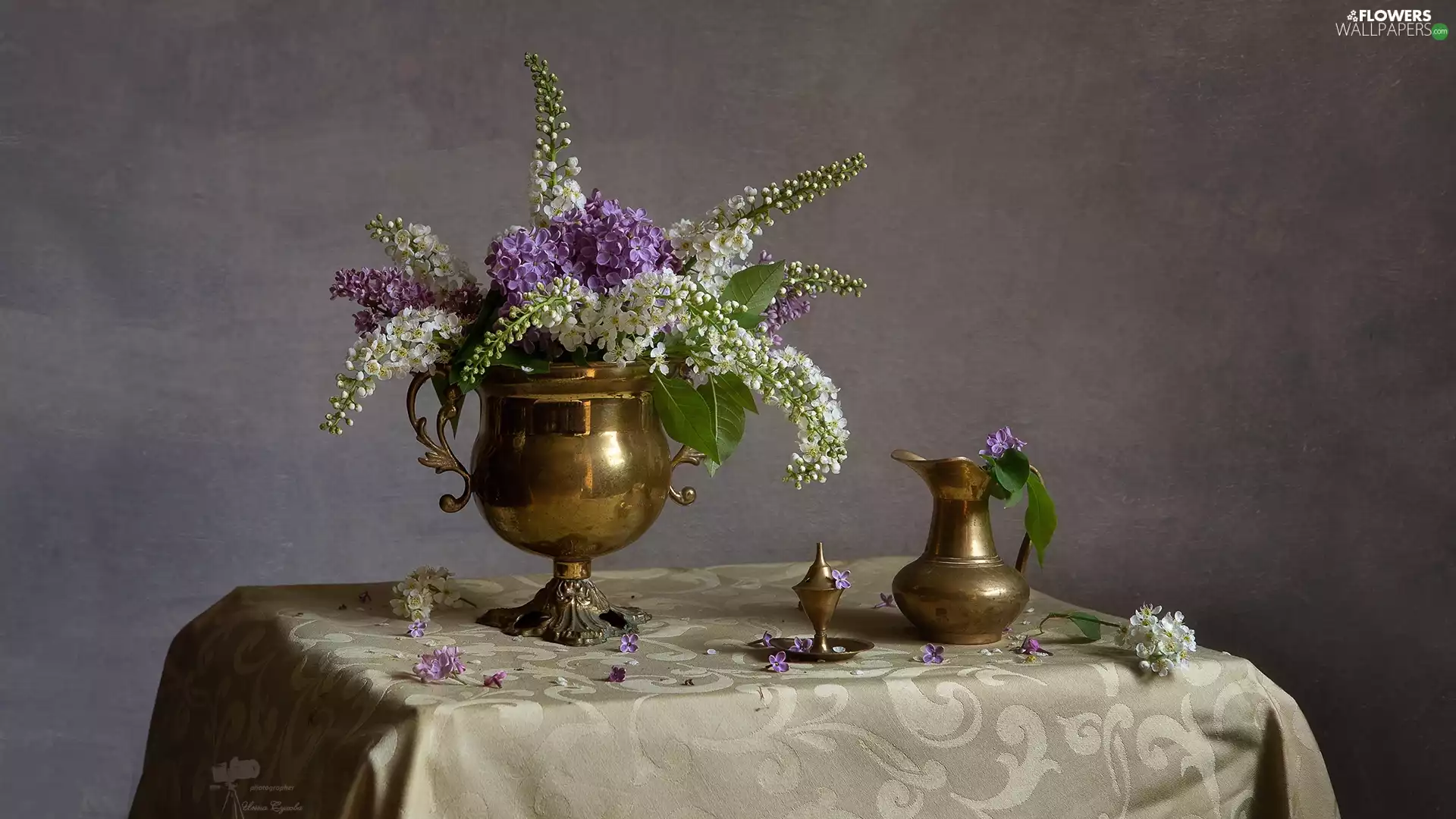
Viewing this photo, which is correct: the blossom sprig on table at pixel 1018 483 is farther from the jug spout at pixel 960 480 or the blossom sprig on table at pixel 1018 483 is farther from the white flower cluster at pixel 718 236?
the white flower cluster at pixel 718 236

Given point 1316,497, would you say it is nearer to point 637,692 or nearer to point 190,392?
point 637,692

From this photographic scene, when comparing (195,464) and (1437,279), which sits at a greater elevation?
(1437,279)

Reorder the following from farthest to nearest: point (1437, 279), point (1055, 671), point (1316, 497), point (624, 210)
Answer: point (1316, 497)
point (1437, 279)
point (624, 210)
point (1055, 671)

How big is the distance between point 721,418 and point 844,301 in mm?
1181

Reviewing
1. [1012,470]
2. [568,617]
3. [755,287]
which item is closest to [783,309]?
[755,287]

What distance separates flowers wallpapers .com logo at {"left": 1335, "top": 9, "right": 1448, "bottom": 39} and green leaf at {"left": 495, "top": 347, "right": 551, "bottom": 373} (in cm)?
174

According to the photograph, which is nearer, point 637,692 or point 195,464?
point 637,692

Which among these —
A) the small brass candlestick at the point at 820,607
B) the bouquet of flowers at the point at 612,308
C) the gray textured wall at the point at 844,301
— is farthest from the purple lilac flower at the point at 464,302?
the gray textured wall at the point at 844,301

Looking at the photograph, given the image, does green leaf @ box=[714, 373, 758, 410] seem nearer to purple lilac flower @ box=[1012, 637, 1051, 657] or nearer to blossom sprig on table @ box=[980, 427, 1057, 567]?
blossom sprig on table @ box=[980, 427, 1057, 567]

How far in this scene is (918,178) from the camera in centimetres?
259

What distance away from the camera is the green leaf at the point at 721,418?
4.83 ft

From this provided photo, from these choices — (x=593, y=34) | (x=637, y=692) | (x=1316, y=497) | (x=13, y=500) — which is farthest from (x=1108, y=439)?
(x=13, y=500)

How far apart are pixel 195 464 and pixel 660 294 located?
1.42m

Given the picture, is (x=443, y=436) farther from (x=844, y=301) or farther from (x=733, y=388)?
(x=844, y=301)
